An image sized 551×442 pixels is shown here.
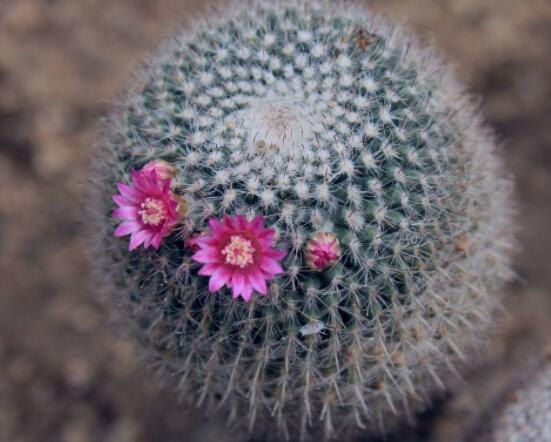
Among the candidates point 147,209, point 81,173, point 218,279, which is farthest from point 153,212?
point 81,173

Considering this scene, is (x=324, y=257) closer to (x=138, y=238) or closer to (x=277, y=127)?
(x=277, y=127)

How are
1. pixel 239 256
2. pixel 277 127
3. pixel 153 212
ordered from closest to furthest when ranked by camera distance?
pixel 239 256 < pixel 153 212 < pixel 277 127

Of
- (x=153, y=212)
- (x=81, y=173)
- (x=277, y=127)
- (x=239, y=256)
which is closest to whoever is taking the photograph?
(x=239, y=256)

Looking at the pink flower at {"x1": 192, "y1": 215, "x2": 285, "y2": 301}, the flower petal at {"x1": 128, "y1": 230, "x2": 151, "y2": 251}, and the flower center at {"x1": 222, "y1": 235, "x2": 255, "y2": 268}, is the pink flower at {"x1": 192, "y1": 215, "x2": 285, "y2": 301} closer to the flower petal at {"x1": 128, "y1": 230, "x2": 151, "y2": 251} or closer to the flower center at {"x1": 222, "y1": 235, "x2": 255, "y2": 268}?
the flower center at {"x1": 222, "y1": 235, "x2": 255, "y2": 268}

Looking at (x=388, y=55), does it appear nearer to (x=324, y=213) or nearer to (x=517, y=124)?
(x=324, y=213)

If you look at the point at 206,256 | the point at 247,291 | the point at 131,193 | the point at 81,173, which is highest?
the point at 81,173

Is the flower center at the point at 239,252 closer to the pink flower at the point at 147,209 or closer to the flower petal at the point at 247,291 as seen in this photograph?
the flower petal at the point at 247,291

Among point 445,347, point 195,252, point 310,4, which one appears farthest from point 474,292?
point 310,4
